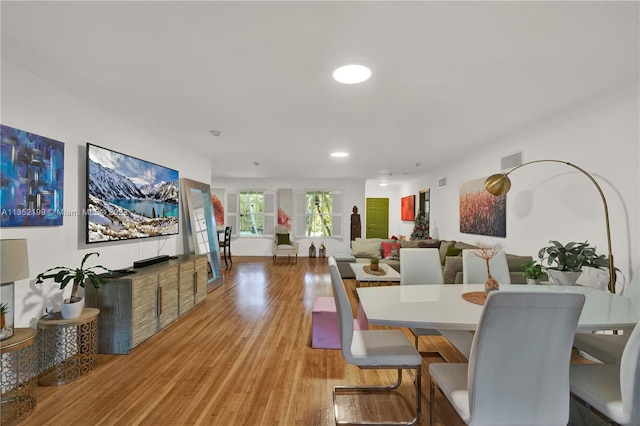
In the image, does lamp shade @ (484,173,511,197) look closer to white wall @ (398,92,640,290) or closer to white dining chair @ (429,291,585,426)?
white wall @ (398,92,640,290)

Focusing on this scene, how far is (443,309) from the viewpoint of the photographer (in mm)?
1886

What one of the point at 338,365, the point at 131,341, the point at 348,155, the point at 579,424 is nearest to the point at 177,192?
the point at 131,341

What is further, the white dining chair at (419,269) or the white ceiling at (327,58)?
the white dining chair at (419,269)

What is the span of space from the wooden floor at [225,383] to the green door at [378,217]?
317 inches

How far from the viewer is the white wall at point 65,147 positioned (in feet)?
7.30

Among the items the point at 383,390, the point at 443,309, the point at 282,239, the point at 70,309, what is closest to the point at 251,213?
the point at 282,239

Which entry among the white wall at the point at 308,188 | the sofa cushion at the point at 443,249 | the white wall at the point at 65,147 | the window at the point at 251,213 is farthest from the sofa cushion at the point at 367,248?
the white wall at the point at 65,147

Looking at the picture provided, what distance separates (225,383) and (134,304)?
Answer: 1192mm

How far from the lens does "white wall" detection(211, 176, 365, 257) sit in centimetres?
912

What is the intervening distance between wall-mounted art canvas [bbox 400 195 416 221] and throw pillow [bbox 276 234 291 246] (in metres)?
3.70

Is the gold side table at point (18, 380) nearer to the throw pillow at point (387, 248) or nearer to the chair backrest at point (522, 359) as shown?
the chair backrest at point (522, 359)

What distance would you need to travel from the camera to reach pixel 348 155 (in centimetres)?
540

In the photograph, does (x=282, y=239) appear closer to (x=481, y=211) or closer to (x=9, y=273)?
(x=481, y=211)

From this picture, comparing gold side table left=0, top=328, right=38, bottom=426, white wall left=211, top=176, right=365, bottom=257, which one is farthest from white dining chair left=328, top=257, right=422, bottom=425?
white wall left=211, top=176, right=365, bottom=257
